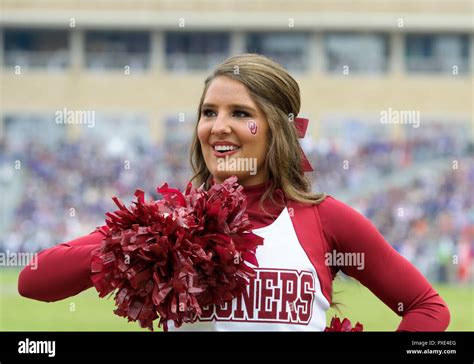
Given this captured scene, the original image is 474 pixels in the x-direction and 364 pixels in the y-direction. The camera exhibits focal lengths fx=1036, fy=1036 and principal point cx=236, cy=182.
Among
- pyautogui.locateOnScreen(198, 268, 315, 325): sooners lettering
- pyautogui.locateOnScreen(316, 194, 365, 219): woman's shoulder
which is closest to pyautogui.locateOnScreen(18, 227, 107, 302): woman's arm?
pyautogui.locateOnScreen(198, 268, 315, 325): sooners lettering

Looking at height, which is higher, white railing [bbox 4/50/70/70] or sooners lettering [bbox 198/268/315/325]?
white railing [bbox 4/50/70/70]

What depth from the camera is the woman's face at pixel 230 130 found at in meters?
2.26

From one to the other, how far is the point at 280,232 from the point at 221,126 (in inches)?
10.3

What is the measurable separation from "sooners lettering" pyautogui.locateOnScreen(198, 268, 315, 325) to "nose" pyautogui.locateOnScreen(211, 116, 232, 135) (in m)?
0.31

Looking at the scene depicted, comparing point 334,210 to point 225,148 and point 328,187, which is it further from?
point 328,187

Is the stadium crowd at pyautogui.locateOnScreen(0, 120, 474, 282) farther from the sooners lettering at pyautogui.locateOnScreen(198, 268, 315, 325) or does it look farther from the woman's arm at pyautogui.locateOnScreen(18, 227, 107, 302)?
the woman's arm at pyautogui.locateOnScreen(18, 227, 107, 302)

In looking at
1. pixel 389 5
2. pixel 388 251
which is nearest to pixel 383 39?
pixel 389 5

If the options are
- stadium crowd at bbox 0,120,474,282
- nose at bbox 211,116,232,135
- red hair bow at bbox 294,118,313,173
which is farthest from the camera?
stadium crowd at bbox 0,120,474,282

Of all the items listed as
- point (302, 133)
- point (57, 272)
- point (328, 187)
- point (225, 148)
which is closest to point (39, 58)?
point (328, 187)

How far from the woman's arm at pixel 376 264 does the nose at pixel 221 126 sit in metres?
0.28

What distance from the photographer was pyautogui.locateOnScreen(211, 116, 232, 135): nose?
7.33 feet

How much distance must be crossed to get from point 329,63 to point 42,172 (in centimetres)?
1180

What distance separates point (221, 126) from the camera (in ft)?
7.33

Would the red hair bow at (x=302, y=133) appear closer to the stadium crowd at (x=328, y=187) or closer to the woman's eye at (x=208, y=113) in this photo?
the woman's eye at (x=208, y=113)
